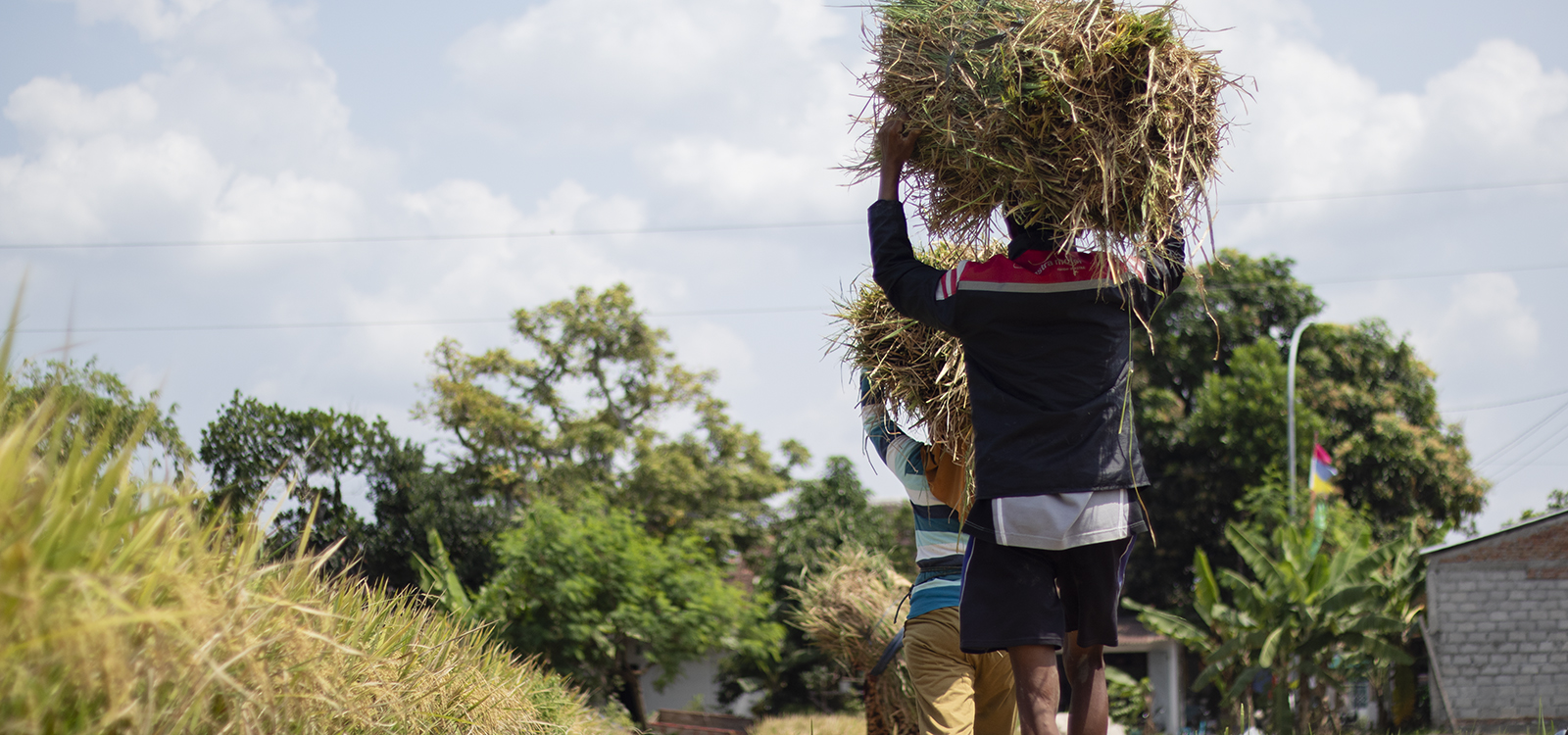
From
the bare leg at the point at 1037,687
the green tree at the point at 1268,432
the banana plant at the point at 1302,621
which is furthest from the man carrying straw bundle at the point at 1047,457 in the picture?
the green tree at the point at 1268,432

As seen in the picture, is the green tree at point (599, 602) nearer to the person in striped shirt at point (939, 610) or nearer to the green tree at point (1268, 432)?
the person in striped shirt at point (939, 610)

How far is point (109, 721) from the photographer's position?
1788mm

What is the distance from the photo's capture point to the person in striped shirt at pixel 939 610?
415cm

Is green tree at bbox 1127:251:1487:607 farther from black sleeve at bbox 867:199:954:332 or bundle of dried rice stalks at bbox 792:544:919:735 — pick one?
black sleeve at bbox 867:199:954:332

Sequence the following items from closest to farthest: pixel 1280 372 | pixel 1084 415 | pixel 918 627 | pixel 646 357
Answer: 1. pixel 1084 415
2. pixel 918 627
3. pixel 1280 372
4. pixel 646 357

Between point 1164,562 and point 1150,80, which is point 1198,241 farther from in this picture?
point 1164,562

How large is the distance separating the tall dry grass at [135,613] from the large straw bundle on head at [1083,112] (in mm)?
2184

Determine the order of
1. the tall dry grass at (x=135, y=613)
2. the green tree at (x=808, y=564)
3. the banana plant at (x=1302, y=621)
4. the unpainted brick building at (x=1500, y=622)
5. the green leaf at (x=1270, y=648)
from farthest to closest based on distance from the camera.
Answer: the green tree at (x=808, y=564)
the unpainted brick building at (x=1500, y=622)
the banana plant at (x=1302, y=621)
the green leaf at (x=1270, y=648)
the tall dry grass at (x=135, y=613)

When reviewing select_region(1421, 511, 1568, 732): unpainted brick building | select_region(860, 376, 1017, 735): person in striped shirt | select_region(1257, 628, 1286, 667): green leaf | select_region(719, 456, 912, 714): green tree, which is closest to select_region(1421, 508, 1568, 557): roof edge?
select_region(1421, 511, 1568, 732): unpainted brick building

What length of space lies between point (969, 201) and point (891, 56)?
0.53 metres

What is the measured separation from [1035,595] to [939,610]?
1208mm

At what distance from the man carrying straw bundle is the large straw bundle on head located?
0.15 m

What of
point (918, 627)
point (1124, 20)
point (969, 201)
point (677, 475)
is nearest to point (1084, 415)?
point (969, 201)

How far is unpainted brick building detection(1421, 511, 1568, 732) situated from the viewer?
16578 millimetres
